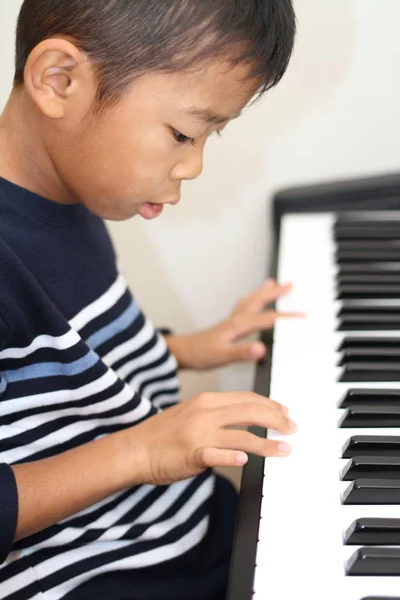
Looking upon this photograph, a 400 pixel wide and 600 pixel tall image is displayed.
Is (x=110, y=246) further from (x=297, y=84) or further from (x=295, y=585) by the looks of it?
(x=295, y=585)

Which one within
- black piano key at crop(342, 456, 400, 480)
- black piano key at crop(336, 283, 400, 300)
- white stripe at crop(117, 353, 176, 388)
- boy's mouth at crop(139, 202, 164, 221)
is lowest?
black piano key at crop(342, 456, 400, 480)

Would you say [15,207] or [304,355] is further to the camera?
[304,355]

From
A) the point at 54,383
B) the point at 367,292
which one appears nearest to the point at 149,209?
the point at 54,383

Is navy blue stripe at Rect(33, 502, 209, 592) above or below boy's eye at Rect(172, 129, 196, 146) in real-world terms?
below

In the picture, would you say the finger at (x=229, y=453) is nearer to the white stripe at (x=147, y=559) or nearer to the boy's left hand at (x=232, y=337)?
the white stripe at (x=147, y=559)

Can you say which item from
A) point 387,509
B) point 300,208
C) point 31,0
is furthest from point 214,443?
point 300,208

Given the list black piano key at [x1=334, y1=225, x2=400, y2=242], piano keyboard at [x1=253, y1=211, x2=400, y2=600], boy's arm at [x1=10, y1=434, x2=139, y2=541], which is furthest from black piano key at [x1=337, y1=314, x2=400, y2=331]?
boy's arm at [x1=10, y1=434, x2=139, y2=541]

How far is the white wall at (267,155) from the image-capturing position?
120 centimetres

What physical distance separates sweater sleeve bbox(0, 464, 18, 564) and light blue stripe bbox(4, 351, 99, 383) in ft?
0.37

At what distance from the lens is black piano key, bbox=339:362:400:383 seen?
34.2 inches

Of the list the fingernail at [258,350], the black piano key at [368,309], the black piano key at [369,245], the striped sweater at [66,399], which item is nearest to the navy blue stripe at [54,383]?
the striped sweater at [66,399]

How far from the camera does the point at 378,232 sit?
1169 mm

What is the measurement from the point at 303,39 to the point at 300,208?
0.84ft

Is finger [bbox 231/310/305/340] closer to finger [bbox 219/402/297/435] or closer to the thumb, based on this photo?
the thumb
